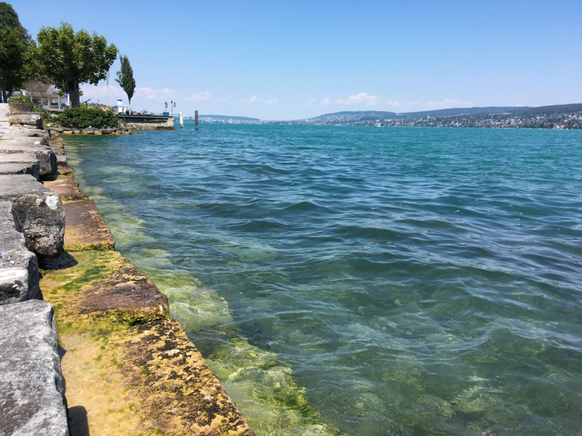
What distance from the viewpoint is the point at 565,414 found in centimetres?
267

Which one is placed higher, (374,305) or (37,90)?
(37,90)

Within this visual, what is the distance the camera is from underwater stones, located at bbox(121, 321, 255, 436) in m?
1.46

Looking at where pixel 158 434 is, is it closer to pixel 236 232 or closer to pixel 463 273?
pixel 463 273

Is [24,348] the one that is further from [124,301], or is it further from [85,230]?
[85,230]

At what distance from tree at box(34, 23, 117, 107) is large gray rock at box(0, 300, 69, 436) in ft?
149

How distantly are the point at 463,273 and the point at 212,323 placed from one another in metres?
3.45

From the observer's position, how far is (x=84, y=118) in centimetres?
3372

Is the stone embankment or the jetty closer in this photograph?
the stone embankment

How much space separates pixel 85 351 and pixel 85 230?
6.54 ft

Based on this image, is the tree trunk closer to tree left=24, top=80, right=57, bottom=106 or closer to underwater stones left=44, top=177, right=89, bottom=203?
tree left=24, top=80, right=57, bottom=106

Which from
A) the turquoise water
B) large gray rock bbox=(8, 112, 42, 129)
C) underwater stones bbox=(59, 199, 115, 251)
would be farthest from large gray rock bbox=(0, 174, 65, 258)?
large gray rock bbox=(8, 112, 42, 129)

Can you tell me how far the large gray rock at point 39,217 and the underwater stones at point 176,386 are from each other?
1.15 m

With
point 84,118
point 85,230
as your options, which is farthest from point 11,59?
point 85,230

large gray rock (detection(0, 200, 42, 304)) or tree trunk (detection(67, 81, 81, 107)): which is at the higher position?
tree trunk (detection(67, 81, 81, 107))
